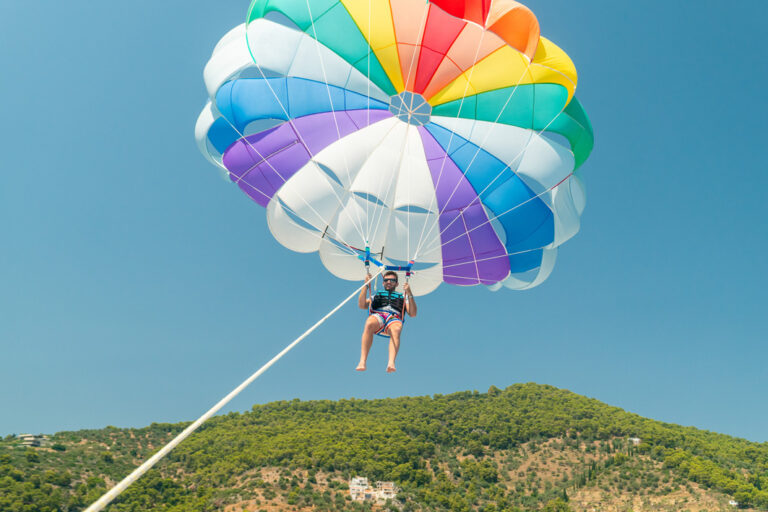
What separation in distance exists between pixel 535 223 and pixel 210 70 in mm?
7787

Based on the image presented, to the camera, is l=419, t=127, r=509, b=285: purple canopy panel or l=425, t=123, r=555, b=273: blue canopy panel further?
l=419, t=127, r=509, b=285: purple canopy panel

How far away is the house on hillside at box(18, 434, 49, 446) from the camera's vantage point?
5669cm

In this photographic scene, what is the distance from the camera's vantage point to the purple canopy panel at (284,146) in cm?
1270

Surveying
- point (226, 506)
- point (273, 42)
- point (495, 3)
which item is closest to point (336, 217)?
point (273, 42)

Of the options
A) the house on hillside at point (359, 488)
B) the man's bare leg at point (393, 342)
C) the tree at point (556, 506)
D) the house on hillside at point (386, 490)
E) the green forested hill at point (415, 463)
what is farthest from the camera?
A: the house on hillside at point (386, 490)

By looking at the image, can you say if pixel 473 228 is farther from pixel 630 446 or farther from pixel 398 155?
pixel 630 446

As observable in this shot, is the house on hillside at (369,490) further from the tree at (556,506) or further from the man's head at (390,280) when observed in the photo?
the man's head at (390,280)

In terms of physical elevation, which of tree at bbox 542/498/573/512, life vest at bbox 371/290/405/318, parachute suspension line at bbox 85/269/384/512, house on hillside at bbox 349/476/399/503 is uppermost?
house on hillside at bbox 349/476/399/503

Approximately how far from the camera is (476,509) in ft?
179

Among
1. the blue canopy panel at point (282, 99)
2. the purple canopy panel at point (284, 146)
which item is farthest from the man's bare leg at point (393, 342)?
the blue canopy panel at point (282, 99)

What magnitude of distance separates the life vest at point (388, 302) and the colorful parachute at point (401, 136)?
138 centimetres

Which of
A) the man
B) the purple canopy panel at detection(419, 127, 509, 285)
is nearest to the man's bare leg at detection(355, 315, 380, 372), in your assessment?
the man

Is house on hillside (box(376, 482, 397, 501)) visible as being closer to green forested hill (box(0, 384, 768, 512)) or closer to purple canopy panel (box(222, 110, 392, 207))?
green forested hill (box(0, 384, 768, 512))

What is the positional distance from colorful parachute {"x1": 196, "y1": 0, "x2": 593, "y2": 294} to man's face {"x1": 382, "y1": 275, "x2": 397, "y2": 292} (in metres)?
1.08
